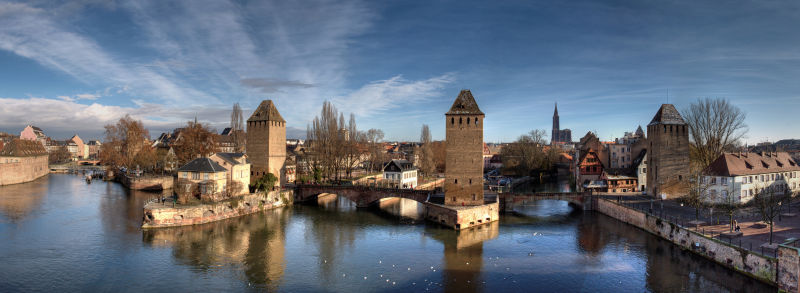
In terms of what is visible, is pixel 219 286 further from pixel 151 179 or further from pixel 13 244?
pixel 151 179

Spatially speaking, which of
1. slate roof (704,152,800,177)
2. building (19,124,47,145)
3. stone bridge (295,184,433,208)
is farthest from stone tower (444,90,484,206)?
building (19,124,47,145)

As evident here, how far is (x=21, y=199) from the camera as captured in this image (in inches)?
1545

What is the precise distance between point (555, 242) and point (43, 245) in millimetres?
30436

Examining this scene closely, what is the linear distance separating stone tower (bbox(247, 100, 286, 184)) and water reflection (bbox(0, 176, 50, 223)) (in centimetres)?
1735

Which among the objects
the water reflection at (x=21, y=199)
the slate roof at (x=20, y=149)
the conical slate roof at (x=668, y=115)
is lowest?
the water reflection at (x=21, y=199)

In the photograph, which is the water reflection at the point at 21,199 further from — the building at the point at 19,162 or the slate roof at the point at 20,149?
the slate roof at the point at 20,149

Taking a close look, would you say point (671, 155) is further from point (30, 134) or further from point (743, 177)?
point (30, 134)

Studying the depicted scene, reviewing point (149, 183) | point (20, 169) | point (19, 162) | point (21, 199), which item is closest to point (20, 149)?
point (19, 162)

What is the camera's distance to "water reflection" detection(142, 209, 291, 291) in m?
20.9

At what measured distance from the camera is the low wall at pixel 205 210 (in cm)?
2852

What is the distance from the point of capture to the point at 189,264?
21.4 metres

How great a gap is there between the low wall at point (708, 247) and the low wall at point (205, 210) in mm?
30116

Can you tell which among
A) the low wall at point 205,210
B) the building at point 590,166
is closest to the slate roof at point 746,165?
the building at point 590,166

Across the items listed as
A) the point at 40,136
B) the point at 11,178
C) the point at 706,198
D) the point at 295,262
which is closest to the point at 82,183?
the point at 11,178
